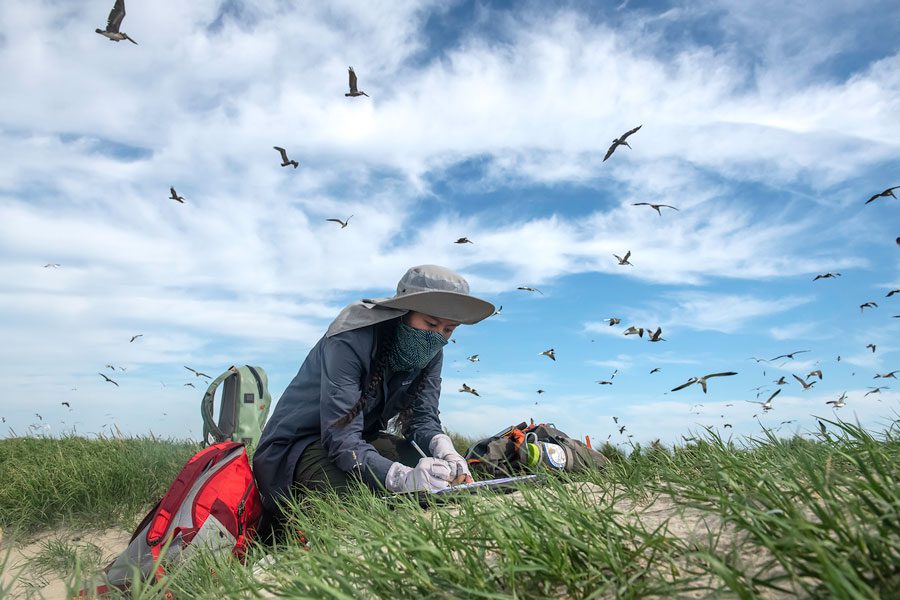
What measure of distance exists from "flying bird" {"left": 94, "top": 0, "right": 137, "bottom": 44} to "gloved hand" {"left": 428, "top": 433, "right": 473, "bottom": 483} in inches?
221

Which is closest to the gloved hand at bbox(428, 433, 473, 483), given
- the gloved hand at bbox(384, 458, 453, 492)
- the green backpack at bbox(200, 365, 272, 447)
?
the gloved hand at bbox(384, 458, 453, 492)

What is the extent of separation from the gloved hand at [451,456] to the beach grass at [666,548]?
1.50 metres

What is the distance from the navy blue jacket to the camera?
16.6ft

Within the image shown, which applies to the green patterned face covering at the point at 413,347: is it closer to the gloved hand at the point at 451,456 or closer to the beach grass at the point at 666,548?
the gloved hand at the point at 451,456

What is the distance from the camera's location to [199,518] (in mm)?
4676

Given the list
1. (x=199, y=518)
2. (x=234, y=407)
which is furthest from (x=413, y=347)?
(x=234, y=407)

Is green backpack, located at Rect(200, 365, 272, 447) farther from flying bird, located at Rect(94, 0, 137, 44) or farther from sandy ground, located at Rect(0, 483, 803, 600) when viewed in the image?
flying bird, located at Rect(94, 0, 137, 44)

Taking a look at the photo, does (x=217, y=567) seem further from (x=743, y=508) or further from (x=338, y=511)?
(x=743, y=508)

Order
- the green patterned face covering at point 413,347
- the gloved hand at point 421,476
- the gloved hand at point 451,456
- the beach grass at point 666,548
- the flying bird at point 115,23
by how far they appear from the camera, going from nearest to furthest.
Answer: the beach grass at point 666,548 < the gloved hand at point 421,476 < the gloved hand at point 451,456 < the green patterned face covering at point 413,347 < the flying bird at point 115,23

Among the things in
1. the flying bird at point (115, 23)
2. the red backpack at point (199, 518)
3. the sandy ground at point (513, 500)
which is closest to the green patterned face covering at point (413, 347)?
the red backpack at point (199, 518)

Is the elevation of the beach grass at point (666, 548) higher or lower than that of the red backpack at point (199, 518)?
higher

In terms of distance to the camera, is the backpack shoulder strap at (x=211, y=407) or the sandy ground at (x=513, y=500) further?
the backpack shoulder strap at (x=211, y=407)

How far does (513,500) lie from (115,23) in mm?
6938

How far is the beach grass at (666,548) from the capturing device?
1914 millimetres
